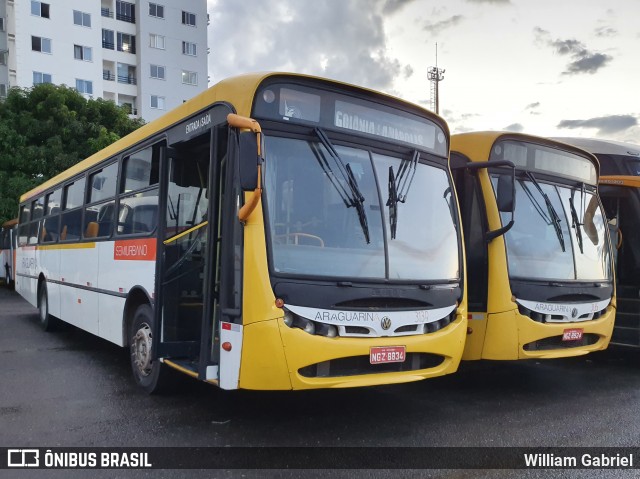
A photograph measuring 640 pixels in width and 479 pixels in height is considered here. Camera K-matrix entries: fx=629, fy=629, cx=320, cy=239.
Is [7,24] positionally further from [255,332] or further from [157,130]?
[255,332]

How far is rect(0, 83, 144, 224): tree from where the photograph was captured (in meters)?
24.9

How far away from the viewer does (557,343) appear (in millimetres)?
6973

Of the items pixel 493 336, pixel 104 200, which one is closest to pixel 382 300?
pixel 493 336

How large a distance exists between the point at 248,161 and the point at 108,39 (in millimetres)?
49141

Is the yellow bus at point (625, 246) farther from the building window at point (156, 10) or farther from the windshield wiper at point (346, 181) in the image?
the building window at point (156, 10)

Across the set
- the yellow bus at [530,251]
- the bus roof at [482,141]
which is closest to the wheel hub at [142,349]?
the yellow bus at [530,251]

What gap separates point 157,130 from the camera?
22.5ft

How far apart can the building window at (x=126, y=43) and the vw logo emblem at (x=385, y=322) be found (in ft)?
161

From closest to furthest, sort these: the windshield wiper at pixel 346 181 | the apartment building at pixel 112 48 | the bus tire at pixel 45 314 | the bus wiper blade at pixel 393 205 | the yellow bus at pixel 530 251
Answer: the windshield wiper at pixel 346 181
the bus wiper blade at pixel 393 205
the yellow bus at pixel 530 251
the bus tire at pixel 45 314
the apartment building at pixel 112 48

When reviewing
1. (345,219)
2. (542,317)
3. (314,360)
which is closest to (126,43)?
(542,317)

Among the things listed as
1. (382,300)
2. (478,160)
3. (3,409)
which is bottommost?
(3,409)

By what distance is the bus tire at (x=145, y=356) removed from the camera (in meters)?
6.45

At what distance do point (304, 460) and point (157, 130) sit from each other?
12.9ft

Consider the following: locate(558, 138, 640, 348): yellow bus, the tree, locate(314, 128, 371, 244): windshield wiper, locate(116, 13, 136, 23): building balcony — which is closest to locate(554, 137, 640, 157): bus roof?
locate(558, 138, 640, 348): yellow bus
